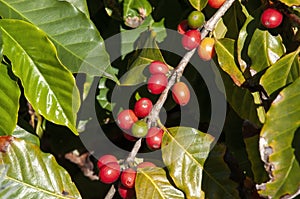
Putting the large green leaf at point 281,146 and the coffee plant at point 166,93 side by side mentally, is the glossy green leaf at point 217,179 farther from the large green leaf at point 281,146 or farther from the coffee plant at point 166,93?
the large green leaf at point 281,146

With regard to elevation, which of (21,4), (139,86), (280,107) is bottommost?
(139,86)

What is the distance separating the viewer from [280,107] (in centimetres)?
140

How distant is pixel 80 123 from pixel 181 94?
48 centimetres

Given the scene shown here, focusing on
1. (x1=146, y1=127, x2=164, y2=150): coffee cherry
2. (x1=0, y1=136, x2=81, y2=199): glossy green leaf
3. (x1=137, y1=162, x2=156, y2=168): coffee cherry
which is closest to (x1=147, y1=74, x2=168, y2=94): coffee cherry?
(x1=146, y1=127, x2=164, y2=150): coffee cherry

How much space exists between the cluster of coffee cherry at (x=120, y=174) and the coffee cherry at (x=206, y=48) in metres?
0.32

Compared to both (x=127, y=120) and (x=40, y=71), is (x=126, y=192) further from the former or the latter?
(x=40, y=71)

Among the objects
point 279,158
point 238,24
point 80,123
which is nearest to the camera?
point 279,158

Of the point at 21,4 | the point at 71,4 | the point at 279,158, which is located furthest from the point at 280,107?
the point at 21,4

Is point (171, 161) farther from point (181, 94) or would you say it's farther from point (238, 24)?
point (238, 24)

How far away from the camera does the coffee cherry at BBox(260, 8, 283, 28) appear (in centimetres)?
155

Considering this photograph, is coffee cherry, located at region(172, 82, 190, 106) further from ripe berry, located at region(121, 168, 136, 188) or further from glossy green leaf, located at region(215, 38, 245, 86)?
ripe berry, located at region(121, 168, 136, 188)

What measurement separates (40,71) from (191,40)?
1.27 feet

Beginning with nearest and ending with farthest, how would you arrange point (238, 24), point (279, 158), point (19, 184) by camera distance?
point (279, 158) < point (19, 184) < point (238, 24)

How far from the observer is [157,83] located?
1.62 metres
